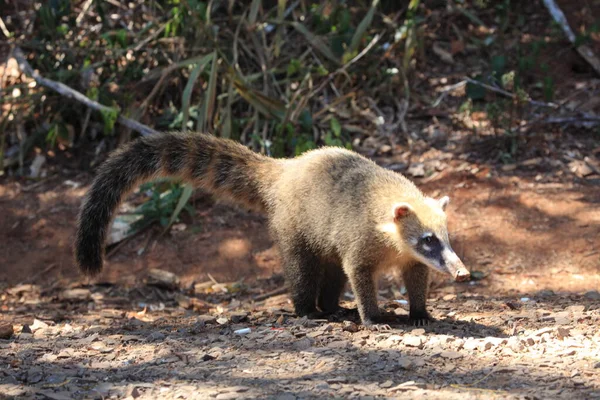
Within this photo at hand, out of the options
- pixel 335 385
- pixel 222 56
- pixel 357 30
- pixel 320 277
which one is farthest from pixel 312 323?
pixel 357 30

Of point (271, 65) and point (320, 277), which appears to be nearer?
point (320, 277)

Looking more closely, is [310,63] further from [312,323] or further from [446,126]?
[312,323]

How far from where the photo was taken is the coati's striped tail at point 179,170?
6180 mm

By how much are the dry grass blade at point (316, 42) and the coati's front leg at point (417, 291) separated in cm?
443

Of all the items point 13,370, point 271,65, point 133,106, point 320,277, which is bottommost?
point 13,370

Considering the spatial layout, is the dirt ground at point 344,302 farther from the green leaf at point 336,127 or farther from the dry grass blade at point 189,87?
the dry grass blade at point 189,87

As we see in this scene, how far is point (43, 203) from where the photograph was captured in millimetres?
9500

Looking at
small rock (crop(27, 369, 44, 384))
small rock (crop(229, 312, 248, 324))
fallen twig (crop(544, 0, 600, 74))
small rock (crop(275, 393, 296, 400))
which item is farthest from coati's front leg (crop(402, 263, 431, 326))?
fallen twig (crop(544, 0, 600, 74))

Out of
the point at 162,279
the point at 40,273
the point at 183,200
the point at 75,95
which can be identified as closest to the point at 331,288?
the point at 162,279

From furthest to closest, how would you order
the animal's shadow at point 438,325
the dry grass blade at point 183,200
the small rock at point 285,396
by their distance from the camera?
the dry grass blade at point 183,200
the animal's shadow at point 438,325
the small rock at point 285,396

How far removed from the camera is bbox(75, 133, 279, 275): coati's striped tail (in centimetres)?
618

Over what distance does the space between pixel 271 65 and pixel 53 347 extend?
5.48 m

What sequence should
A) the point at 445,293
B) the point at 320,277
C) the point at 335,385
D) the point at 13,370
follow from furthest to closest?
the point at 445,293 < the point at 320,277 < the point at 13,370 < the point at 335,385

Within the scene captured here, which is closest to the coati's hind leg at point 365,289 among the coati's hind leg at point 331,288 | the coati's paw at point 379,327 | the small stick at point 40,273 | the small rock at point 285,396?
the coati's paw at point 379,327
